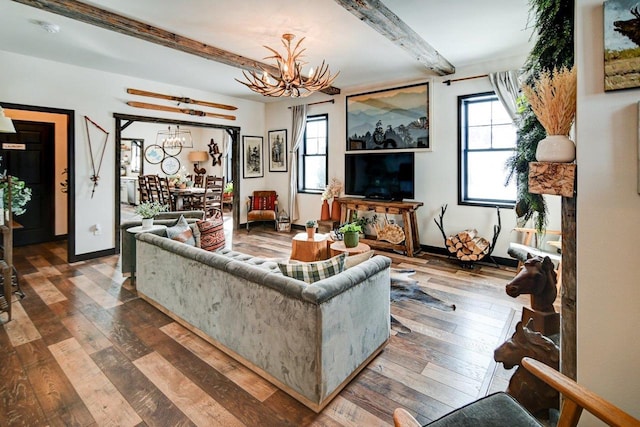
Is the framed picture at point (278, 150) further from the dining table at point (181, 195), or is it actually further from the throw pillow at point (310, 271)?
the throw pillow at point (310, 271)

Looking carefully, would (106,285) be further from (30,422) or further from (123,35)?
(123,35)

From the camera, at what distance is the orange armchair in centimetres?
706

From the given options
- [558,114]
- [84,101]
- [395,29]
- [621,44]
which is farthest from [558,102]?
[84,101]

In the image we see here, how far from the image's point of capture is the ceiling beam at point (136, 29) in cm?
286

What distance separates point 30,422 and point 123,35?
12.0 feet

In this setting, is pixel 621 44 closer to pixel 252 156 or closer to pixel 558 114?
pixel 558 114

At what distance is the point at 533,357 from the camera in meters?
1.76

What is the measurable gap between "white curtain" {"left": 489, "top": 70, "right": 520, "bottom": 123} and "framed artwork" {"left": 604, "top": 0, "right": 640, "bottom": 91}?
3.25 metres

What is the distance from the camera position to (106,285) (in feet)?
12.4

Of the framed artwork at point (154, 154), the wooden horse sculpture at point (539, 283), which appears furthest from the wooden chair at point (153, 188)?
the wooden horse sculpture at point (539, 283)

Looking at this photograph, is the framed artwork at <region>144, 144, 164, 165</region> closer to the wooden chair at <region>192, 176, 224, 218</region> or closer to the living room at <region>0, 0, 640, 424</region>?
the wooden chair at <region>192, 176, 224, 218</region>

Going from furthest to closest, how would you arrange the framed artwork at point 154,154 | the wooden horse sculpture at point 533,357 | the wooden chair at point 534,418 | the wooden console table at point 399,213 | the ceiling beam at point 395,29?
the framed artwork at point 154,154 < the wooden console table at point 399,213 < the ceiling beam at point 395,29 < the wooden horse sculpture at point 533,357 < the wooden chair at point 534,418

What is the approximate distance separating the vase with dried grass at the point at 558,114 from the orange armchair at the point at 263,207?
5.99 meters

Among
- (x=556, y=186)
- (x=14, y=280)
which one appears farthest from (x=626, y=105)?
(x=14, y=280)
